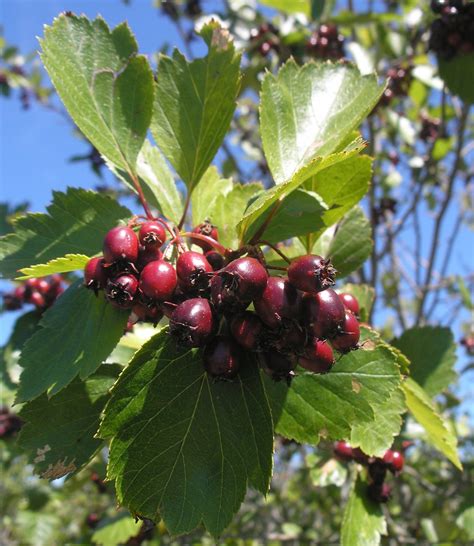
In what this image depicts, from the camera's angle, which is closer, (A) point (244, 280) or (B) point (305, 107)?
(A) point (244, 280)

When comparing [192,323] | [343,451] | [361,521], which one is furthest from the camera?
[343,451]

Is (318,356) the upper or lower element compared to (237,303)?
lower

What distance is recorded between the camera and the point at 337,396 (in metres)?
1.40

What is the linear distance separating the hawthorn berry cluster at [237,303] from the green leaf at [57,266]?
0.11 ft

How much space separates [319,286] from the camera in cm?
112

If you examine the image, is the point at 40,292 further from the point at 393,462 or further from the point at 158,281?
the point at 393,462

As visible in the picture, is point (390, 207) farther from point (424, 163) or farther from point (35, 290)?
point (35, 290)

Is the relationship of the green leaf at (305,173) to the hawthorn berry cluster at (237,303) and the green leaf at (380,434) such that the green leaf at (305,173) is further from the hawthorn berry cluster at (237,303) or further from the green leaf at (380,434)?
the green leaf at (380,434)

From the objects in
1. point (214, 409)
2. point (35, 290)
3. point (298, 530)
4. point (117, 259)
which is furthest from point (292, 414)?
point (298, 530)

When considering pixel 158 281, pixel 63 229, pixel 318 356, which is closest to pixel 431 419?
pixel 318 356

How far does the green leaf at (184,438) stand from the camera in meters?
1.20

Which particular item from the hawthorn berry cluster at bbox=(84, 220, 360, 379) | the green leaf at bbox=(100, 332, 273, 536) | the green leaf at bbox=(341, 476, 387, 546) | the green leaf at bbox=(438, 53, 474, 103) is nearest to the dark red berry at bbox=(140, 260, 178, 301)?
the hawthorn berry cluster at bbox=(84, 220, 360, 379)

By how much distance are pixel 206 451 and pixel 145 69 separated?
3.45ft

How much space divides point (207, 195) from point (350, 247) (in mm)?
520
